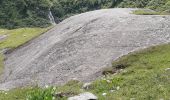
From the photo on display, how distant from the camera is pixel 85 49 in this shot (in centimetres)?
5347

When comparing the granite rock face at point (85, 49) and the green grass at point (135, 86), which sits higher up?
the green grass at point (135, 86)

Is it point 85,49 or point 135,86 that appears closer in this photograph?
point 135,86

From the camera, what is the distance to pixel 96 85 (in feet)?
101

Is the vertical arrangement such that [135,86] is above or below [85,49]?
above

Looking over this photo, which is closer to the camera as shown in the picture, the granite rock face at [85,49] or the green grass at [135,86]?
the green grass at [135,86]

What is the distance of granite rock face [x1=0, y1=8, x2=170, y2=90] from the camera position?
46.5m

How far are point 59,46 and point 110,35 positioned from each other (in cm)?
710

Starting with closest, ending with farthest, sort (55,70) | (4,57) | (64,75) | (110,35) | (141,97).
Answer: (141,97), (64,75), (55,70), (110,35), (4,57)

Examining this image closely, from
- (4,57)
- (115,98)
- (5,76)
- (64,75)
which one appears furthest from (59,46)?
(115,98)

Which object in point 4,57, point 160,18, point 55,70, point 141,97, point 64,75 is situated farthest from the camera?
point 4,57

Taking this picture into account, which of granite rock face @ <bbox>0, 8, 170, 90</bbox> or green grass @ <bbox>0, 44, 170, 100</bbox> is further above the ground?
green grass @ <bbox>0, 44, 170, 100</bbox>

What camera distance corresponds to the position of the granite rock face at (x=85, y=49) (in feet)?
153

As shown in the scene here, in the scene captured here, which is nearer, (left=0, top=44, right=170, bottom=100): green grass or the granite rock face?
(left=0, top=44, right=170, bottom=100): green grass

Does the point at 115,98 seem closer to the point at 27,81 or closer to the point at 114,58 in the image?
Result: the point at 114,58
